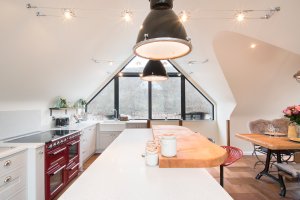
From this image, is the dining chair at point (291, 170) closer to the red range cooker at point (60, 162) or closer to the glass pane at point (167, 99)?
the red range cooker at point (60, 162)

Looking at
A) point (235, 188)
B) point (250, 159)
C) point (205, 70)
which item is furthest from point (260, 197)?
point (205, 70)

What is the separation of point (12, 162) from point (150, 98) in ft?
13.7

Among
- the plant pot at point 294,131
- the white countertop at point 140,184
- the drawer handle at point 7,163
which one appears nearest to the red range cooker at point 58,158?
the drawer handle at point 7,163

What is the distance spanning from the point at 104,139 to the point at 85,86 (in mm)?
1497

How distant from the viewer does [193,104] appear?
5816mm

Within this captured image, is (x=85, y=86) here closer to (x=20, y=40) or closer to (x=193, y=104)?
(x=20, y=40)

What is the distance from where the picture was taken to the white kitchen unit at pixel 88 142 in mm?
3943

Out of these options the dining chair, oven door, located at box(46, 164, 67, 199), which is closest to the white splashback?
oven door, located at box(46, 164, 67, 199)

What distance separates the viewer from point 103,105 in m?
5.70

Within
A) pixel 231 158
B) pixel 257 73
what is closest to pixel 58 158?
pixel 231 158

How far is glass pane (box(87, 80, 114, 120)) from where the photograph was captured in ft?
18.6

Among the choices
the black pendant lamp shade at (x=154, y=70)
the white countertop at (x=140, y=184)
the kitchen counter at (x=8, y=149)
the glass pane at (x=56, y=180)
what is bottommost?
the glass pane at (x=56, y=180)

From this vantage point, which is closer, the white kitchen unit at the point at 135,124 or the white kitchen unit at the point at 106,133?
the white kitchen unit at the point at 106,133

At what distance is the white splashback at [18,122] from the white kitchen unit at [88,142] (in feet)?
2.92
